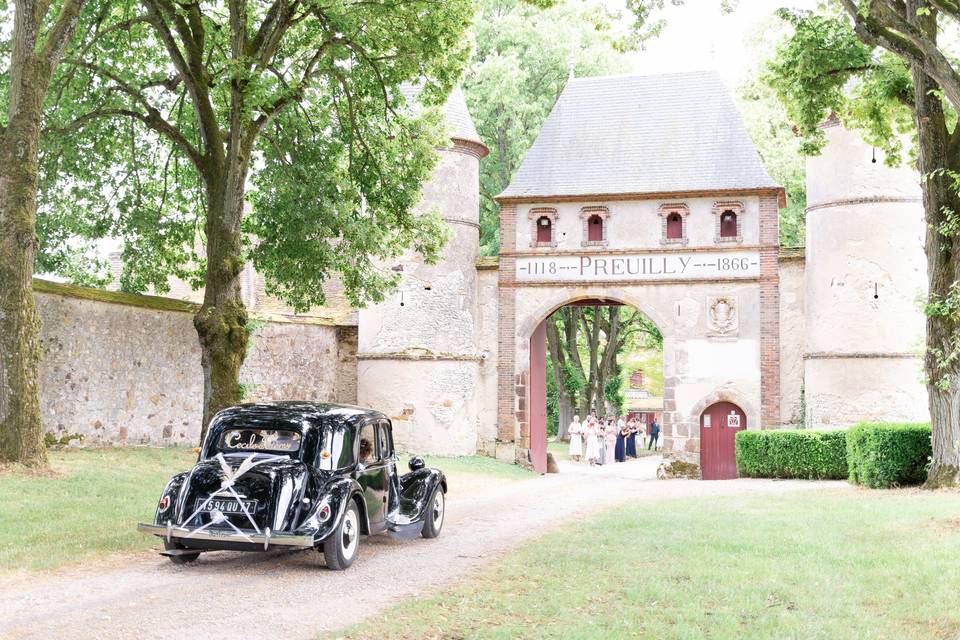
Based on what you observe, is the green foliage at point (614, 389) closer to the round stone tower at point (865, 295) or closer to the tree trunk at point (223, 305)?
the round stone tower at point (865, 295)

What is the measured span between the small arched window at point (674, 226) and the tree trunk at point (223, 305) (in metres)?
13.9

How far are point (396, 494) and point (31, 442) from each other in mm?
5881

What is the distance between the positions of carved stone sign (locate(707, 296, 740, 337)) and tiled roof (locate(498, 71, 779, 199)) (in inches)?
116

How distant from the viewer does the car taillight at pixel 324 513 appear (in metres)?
8.61

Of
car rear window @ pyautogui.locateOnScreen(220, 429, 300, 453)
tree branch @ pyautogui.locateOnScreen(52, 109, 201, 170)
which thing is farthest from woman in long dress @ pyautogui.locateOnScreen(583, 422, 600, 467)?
car rear window @ pyautogui.locateOnScreen(220, 429, 300, 453)

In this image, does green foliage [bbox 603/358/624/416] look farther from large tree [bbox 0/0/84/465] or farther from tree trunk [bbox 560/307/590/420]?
large tree [bbox 0/0/84/465]

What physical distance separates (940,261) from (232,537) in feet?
40.2

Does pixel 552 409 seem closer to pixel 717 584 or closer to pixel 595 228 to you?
pixel 595 228

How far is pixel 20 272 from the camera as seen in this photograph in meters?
13.5

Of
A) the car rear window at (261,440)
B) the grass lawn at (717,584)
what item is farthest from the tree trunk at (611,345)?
the car rear window at (261,440)

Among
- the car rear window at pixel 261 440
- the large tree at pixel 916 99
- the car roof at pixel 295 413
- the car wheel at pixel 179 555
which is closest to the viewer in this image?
the car wheel at pixel 179 555

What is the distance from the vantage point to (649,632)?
6355 millimetres

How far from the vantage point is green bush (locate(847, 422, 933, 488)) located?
55.6 feet

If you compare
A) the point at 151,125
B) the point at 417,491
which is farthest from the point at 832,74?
the point at 151,125
